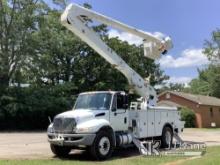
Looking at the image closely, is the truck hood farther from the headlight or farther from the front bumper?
the front bumper

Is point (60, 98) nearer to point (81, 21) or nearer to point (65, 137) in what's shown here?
point (81, 21)

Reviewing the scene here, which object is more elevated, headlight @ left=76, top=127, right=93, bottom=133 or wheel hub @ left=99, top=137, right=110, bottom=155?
headlight @ left=76, top=127, right=93, bottom=133

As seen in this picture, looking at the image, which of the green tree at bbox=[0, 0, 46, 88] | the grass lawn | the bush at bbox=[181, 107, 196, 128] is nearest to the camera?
the grass lawn

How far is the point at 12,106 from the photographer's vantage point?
115 ft

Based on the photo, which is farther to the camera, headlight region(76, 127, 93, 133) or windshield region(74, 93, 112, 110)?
windshield region(74, 93, 112, 110)

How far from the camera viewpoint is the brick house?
50150mm

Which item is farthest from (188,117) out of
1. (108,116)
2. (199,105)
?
(108,116)

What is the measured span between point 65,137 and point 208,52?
54420mm

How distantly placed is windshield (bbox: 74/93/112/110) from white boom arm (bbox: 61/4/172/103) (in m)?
2.45

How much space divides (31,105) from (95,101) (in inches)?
822

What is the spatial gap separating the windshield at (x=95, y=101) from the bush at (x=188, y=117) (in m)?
32.7

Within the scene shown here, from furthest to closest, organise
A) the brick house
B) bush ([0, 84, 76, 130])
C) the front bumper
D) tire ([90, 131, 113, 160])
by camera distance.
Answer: the brick house
bush ([0, 84, 76, 130])
tire ([90, 131, 113, 160])
the front bumper

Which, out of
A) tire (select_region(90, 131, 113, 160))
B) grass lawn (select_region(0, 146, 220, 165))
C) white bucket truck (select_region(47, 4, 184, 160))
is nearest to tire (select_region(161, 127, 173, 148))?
white bucket truck (select_region(47, 4, 184, 160))

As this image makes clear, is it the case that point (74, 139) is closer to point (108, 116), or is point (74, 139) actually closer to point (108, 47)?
point (108, 116)
